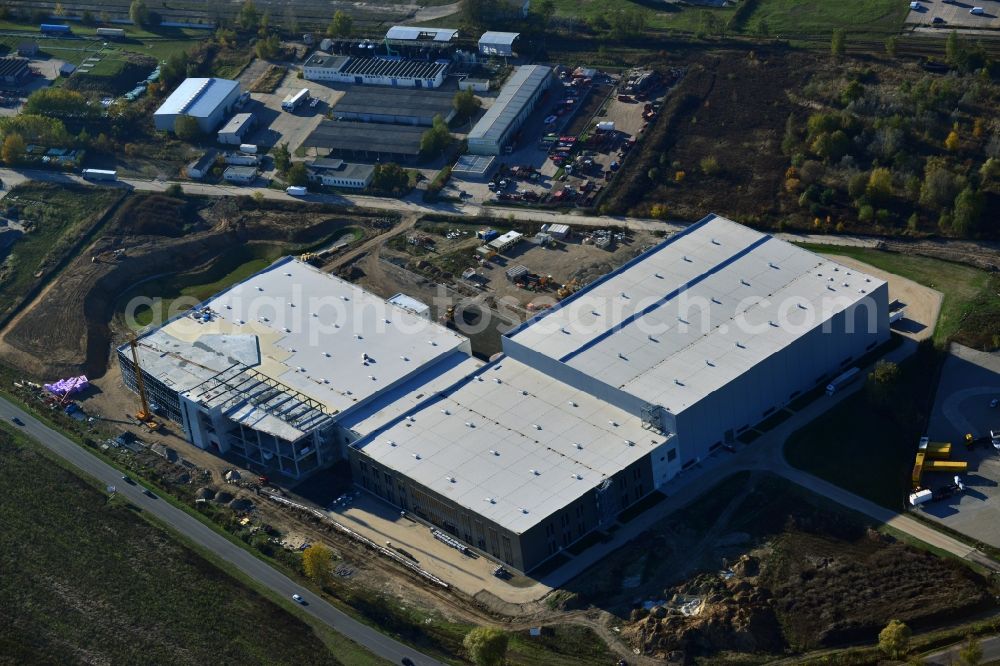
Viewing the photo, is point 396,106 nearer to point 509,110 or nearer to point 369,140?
point 369,140

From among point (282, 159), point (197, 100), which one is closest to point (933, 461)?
point (282, 159)

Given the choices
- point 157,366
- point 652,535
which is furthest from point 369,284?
point 652,535

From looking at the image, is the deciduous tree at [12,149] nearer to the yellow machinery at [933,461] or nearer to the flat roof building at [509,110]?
the flat roof building at [509,110]

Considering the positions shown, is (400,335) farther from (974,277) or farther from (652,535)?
(974,277)

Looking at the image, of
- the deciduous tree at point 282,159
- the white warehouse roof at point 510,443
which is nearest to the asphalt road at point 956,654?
the white warehouse roof at point 510,443

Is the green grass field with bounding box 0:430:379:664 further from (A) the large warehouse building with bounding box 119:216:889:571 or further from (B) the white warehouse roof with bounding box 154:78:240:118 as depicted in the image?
(B) the white warehouse roof with bounding box 154:78:240:118

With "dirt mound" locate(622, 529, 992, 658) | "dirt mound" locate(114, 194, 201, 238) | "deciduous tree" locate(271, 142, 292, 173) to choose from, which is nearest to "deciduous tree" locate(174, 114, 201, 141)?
"deciduous tree" locate(271, 142, 292, 173)
